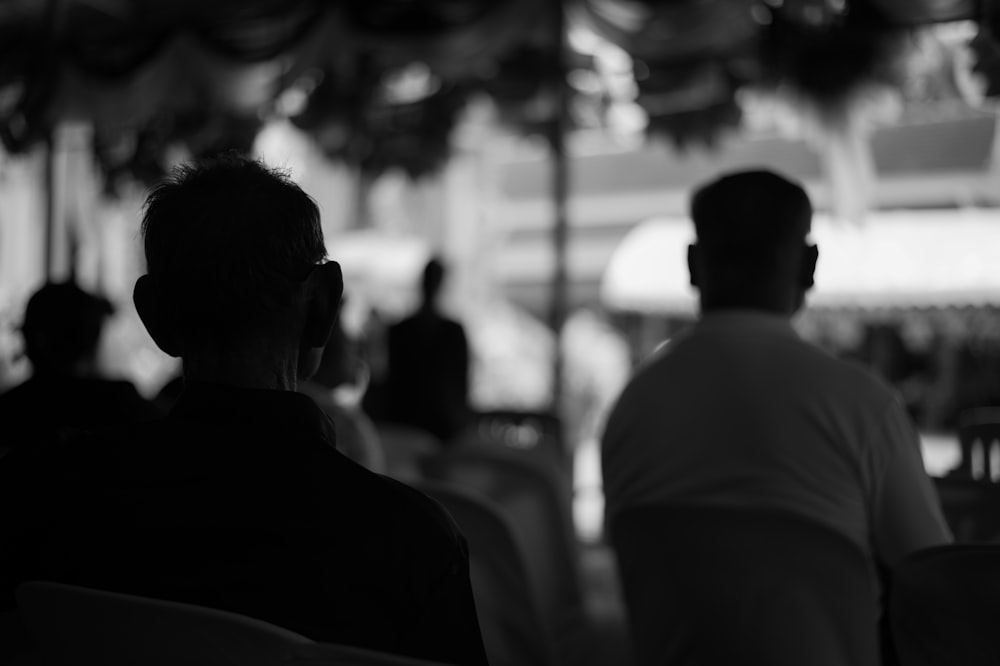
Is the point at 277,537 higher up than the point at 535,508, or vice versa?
the point at 277,537

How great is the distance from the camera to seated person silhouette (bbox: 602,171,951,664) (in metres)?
1.51

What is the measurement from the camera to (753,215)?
65.7 inches

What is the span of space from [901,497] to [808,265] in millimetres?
433

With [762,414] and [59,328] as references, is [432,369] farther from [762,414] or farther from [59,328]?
[762,414]

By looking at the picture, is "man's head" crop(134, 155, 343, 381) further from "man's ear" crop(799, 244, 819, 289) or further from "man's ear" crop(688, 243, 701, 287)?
"man's ear" crop(799, 244, 819, 289)

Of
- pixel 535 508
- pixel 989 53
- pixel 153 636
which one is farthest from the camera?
pixel 535 508

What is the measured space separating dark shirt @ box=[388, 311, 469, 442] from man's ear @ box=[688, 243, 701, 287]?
2814mm

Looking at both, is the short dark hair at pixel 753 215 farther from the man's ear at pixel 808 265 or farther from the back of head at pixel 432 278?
the back of head at pixel 432 278

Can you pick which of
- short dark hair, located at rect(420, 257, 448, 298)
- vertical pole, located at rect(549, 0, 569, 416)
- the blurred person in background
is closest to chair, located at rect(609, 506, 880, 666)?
the blurred person in background

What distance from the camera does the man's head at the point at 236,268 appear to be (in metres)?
1.06

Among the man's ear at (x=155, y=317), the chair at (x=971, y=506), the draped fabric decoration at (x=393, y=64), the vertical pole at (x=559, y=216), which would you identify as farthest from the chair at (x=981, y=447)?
the vertical pole at (x=559, y=216)

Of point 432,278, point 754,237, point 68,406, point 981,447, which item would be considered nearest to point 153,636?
point 754,237

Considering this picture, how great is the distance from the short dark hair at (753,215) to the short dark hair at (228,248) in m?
0.80

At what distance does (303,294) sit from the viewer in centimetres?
111
